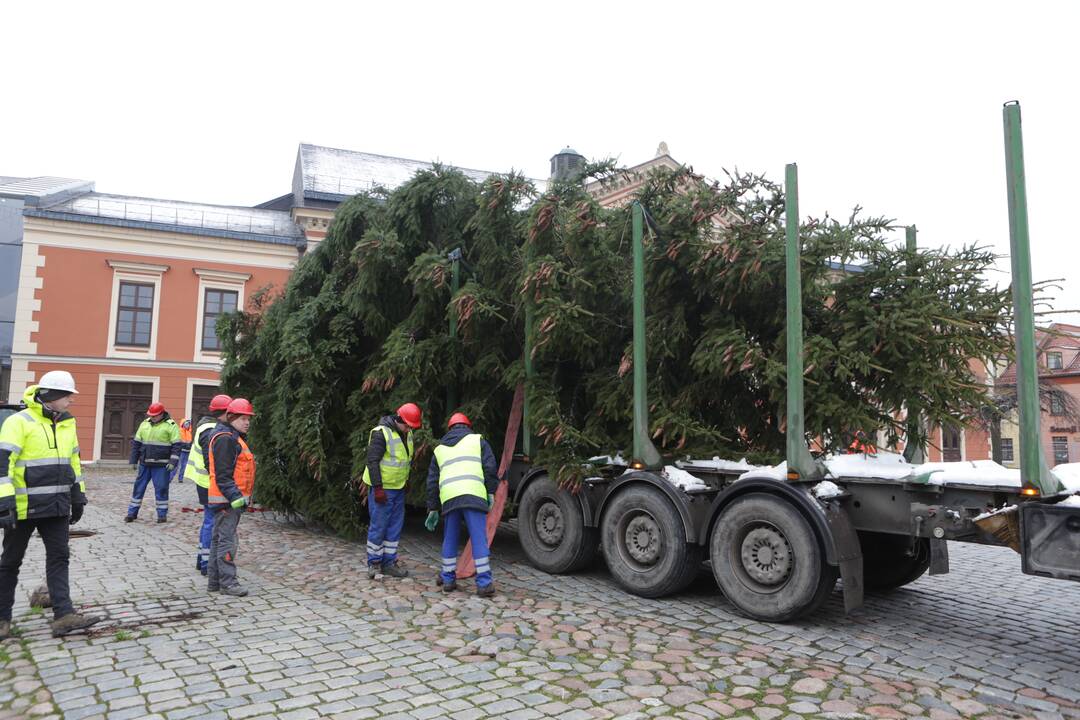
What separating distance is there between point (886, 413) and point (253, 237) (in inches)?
1037

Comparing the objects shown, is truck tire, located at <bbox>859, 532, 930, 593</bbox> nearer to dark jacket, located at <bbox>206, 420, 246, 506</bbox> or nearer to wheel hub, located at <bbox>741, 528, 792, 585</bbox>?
wheel hub, located at <bbox>741, 528, 792, 585</bbox>

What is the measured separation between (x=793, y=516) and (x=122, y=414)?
1051 inches

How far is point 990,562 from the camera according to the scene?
8.96 metres

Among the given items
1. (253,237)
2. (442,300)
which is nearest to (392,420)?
(442,300)

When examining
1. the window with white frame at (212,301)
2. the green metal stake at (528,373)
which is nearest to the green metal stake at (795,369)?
the green metal stake at (528,373)

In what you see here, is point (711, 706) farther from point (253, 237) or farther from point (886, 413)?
point (253, 237)

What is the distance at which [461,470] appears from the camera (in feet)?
22.6

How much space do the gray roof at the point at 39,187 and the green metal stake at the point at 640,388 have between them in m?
31.1

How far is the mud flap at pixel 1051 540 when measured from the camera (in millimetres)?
4402

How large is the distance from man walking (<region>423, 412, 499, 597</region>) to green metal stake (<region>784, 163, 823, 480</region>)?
2.73 m

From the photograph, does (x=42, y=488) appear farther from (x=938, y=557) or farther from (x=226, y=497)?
(x=938, y=557)

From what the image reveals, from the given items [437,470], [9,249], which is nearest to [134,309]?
[9,249]

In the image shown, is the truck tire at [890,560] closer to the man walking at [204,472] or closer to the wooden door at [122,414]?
the man walking at [204,472]

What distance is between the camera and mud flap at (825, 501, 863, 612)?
209 inches
